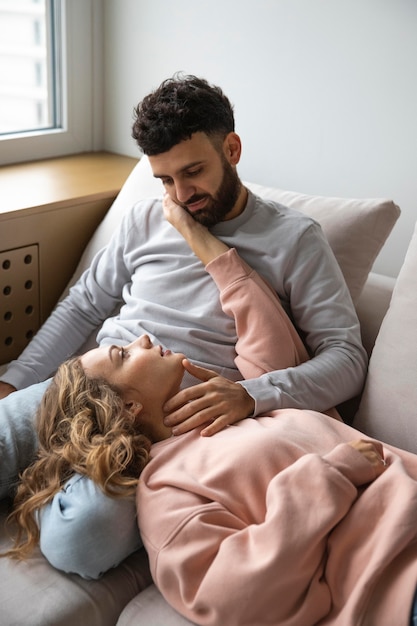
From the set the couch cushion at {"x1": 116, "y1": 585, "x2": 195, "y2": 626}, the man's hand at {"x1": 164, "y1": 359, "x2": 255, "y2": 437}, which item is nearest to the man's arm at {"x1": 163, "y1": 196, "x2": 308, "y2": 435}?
the man's hand at {"x1": 164, "y1": 359, "x2": 255, "y2": 437}

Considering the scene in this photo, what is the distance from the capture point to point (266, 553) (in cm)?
118

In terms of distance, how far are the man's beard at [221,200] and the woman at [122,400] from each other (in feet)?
0.31

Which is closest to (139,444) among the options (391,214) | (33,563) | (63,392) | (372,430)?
(63,392)

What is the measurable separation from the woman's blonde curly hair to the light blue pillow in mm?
31

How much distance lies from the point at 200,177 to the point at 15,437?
68cm

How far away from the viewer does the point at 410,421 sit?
62.6 inches

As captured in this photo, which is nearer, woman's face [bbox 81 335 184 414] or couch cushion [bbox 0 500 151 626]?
couch cushion [bbox 0 500 151 626]

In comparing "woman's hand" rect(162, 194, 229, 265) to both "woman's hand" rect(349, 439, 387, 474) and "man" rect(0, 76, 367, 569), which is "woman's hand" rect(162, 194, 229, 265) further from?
"woman's hand" rect(349, 439, 387, 474)

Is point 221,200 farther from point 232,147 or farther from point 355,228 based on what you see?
point 355,228

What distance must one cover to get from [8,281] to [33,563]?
0.94 m

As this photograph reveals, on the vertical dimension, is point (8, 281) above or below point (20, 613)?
above

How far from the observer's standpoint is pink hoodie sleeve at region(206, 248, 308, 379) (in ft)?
5.40

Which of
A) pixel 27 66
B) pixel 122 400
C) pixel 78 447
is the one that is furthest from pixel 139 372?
pixel 27 66

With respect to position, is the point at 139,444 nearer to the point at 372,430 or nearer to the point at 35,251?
the point at 372,430
